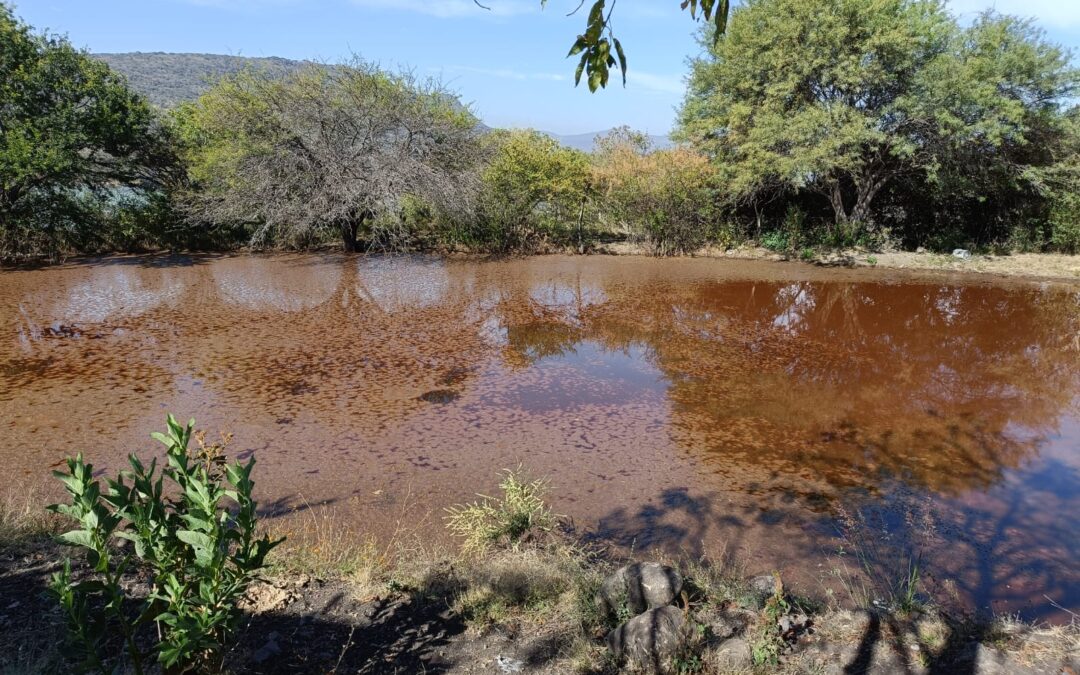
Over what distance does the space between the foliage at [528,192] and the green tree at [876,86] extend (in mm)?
3735

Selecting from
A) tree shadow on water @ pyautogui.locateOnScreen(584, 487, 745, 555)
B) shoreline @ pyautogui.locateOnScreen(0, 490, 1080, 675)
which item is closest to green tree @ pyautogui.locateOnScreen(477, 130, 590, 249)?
tree shadow on water @ pyautogui.locateOnScreen(584, 487, 745, 555)

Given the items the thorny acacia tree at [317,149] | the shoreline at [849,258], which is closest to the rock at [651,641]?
the thorny acacia tree at [317,149]

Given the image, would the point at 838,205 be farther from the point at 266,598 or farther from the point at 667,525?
the point at 266,598

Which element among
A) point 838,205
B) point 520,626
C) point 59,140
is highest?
point 59,140

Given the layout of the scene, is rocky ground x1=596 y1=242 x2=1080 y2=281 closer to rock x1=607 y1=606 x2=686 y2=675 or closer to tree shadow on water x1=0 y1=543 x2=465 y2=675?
rock x1=607 y1=606 x2=686 y2=675

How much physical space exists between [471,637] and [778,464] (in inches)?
131

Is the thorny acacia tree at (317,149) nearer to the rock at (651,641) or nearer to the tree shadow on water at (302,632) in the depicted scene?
the tree shadow on water at (302,632)

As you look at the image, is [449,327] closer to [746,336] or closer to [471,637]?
[746,336]

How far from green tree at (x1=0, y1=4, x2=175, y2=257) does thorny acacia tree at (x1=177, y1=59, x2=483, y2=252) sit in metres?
1.52

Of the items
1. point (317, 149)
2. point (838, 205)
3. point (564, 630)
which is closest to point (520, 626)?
point (564, 630)

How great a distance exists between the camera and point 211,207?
555 inches

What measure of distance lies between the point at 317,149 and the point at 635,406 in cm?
1052

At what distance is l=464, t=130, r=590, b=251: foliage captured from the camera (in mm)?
15102

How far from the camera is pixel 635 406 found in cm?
640
